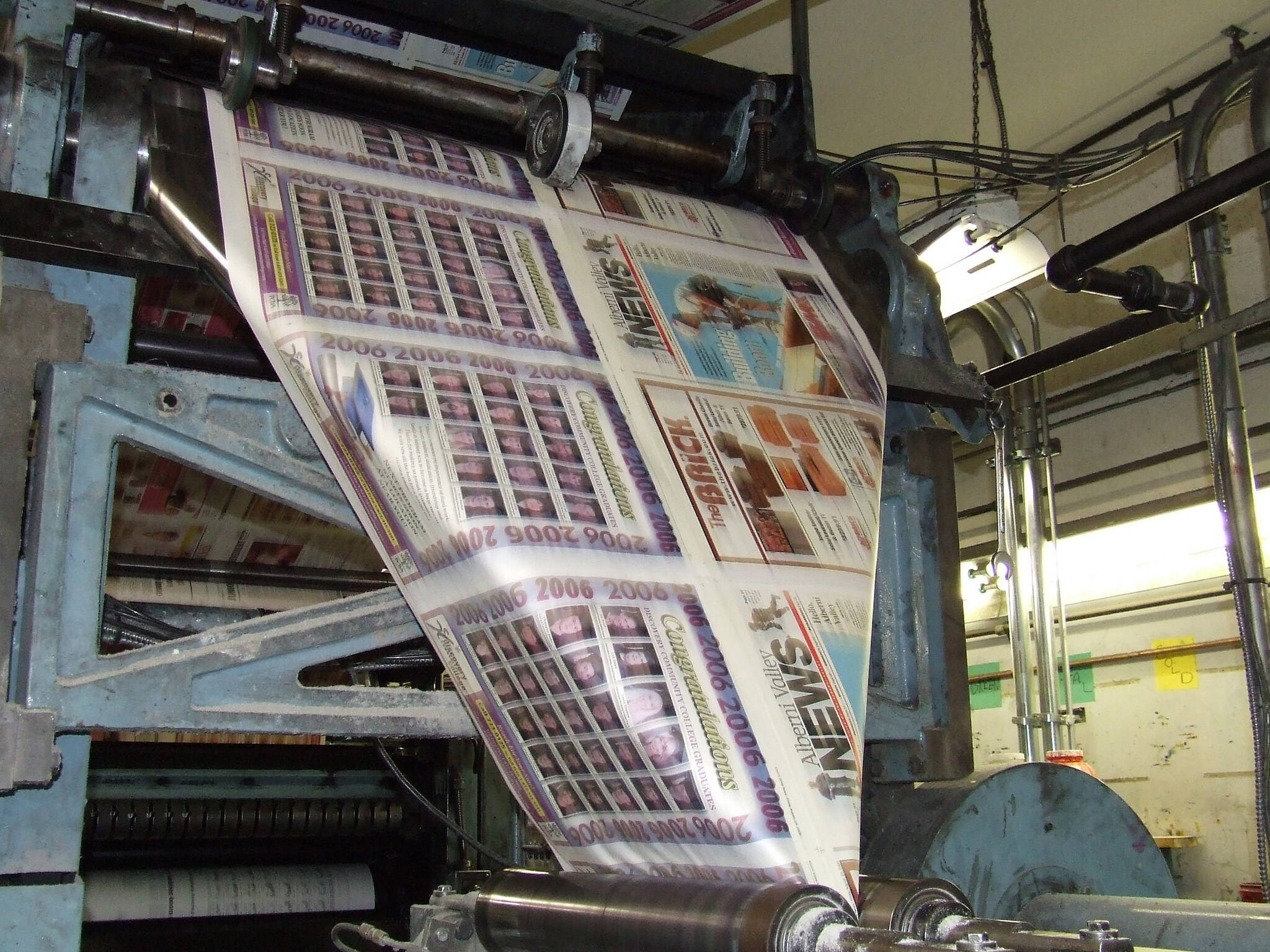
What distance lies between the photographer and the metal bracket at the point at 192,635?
1.22m

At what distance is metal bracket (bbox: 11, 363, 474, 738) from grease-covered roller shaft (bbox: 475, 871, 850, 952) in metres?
0.23

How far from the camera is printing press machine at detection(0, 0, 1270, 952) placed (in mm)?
1187

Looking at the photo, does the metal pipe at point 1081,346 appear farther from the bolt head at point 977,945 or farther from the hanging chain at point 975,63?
the bolt head at point 977,945

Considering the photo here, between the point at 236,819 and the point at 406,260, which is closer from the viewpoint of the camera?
the point at 406,260

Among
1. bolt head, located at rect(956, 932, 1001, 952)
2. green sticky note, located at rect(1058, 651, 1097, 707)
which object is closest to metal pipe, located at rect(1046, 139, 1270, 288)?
bolt head, located at rect(956, 932, 1001, 952)

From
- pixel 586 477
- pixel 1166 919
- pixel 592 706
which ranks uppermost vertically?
pixel 586 477

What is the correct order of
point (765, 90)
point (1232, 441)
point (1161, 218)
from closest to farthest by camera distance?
point (765, 90) → point (1161, 218) → point (1232, 441)

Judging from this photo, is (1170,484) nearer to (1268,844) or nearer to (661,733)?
(1268,844)

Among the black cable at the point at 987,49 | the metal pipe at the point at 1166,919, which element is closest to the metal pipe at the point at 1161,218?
the black cable at the point at 987,49

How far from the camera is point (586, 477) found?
1.31 m

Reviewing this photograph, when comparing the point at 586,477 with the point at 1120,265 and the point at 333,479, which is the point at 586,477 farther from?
the point at 1120,265

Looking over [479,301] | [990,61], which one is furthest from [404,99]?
[990,61]

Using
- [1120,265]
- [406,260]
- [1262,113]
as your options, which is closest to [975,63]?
[1262,113]

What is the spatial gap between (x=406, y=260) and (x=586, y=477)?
361mm
